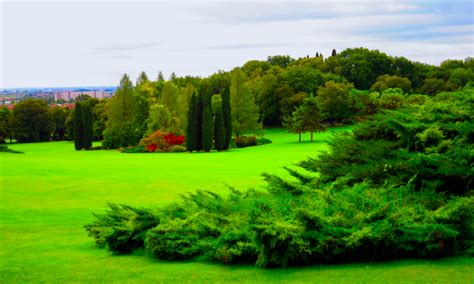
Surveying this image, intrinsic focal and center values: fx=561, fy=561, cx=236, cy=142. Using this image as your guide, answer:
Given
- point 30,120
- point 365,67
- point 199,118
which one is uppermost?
point 365,67

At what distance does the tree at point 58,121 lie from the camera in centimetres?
8006

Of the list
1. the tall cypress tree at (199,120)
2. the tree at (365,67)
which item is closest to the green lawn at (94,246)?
the tall cypress tree at (199,120)

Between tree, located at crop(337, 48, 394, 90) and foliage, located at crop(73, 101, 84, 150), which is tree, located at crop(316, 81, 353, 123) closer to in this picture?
tree, located at crop(337, 48, 394, 90)

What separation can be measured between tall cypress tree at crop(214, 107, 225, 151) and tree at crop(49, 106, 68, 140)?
1416 inches

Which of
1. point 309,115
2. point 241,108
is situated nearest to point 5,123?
point 241,108

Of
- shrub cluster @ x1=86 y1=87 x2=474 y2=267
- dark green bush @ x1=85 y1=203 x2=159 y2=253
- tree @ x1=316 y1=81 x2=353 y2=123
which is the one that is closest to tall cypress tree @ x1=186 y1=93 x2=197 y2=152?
tree @ x1=316 y1=81 x2=353 y2=123

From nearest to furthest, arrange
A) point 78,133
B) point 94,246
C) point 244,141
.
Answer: point 94,246, point 78,133, point 244,141

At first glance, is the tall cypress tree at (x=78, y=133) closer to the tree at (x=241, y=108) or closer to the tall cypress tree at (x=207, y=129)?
the tall cypress tree at (x=207, y=129)

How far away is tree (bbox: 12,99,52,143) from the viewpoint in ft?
A: 249

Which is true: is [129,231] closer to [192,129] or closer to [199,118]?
[192,129]

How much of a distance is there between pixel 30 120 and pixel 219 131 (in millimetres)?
36489

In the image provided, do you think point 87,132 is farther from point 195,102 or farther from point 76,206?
point 76,206

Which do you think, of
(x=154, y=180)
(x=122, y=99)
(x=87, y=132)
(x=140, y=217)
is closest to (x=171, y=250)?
(x=140, y=217)

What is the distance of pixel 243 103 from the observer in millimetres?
61844
